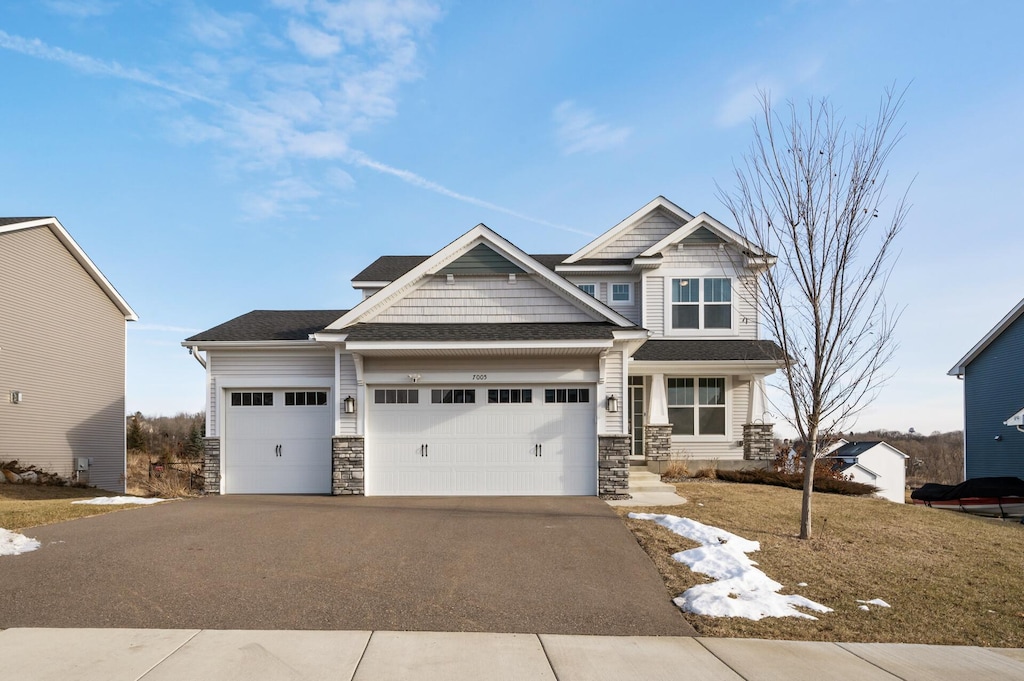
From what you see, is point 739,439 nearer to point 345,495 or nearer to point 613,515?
point 613,515

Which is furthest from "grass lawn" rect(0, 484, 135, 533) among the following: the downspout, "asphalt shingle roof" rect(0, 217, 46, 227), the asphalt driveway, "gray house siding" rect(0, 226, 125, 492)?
"asphalt shingle roof" rect(0, 217, 46, 227)

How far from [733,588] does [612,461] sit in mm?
7257

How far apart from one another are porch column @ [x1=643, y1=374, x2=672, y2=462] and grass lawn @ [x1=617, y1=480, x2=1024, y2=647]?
3.78 m

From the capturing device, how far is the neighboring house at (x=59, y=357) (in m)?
19.4

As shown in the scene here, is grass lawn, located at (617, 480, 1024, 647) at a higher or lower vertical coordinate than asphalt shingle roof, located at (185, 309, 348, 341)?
lower

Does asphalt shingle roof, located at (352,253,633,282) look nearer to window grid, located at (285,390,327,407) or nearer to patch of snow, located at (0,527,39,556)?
window grid, located at (285,390,327,407)

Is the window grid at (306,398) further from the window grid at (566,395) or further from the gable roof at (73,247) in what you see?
the gable roof at (73,247)

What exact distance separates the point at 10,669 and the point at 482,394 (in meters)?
10.6

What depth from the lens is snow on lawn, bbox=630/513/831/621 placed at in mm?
7168

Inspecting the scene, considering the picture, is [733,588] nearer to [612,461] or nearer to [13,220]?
[612,461]

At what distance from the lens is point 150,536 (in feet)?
33.7

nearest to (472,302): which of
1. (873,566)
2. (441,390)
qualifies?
(441,390)

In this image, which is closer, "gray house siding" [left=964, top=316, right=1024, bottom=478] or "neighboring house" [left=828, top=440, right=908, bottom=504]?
"gray house siding" [left=964, top=316, right=1024, bottom=478]

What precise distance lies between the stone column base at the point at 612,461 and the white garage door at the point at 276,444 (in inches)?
224
